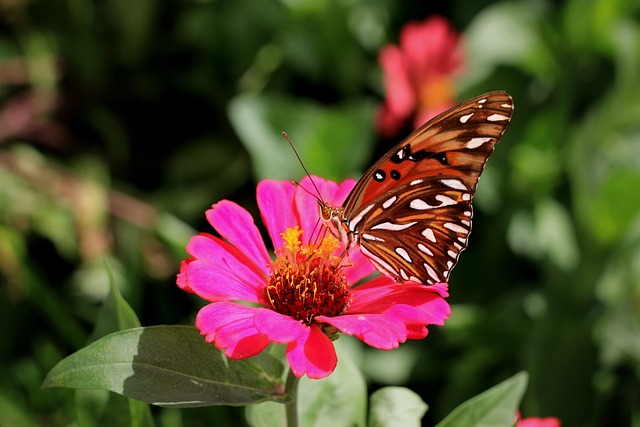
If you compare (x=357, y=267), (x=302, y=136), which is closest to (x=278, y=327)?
(x=357, y=267)

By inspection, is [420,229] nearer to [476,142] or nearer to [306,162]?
[476,142]

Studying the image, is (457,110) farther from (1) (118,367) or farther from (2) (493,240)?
(2) (493,240)

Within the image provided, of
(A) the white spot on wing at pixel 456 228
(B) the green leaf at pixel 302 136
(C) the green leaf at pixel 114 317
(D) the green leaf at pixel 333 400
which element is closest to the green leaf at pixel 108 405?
(C) the green leaf at pixel 114 317

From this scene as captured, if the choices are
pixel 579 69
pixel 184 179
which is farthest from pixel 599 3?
pixel 184 179

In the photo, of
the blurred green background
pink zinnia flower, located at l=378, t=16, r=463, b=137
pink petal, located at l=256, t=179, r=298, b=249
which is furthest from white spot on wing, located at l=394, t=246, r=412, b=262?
pink zinnia flower, located at l=378, t=16, r=463, b=137

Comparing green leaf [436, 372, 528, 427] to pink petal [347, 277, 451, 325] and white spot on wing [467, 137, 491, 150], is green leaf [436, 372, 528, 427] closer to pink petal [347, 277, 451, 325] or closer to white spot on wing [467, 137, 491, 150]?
pink petal [347, 277, 451, 325]

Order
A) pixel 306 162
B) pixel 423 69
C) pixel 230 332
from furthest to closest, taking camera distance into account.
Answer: pixel 423 69 → pixel 306 162 → pixel 230 332
